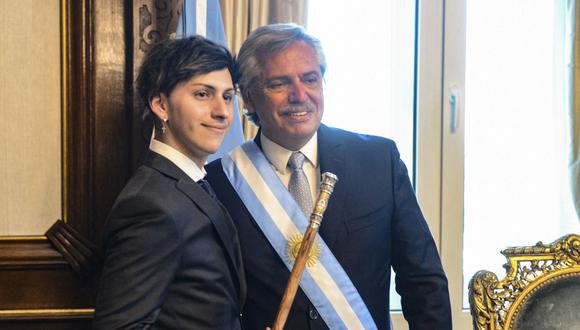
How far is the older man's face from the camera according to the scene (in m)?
1.62

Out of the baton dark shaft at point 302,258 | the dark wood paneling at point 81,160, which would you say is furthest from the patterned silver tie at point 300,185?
the dark wood paneling at point 81,160

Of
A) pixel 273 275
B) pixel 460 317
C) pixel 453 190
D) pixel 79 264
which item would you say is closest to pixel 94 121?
pixel 79 264

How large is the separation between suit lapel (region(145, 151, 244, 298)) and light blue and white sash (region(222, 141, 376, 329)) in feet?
0.63

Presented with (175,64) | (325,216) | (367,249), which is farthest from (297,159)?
(175,64)

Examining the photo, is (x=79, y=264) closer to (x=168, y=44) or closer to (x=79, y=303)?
(x=79, y=303)

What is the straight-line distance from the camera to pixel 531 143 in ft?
9.02

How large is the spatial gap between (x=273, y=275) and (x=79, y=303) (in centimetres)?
63

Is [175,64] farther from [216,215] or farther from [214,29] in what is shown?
[214,29]

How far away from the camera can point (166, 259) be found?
1331 mm

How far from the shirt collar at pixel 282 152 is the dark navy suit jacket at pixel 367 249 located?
20mm

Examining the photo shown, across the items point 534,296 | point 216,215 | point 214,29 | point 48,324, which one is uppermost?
point 214,29

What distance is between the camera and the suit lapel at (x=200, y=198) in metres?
1.44

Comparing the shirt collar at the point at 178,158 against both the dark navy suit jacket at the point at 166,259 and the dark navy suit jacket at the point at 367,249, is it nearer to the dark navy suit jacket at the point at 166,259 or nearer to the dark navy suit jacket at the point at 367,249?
the dark navy suit jacket at the point at 166,259

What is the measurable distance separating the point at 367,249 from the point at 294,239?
156mm
